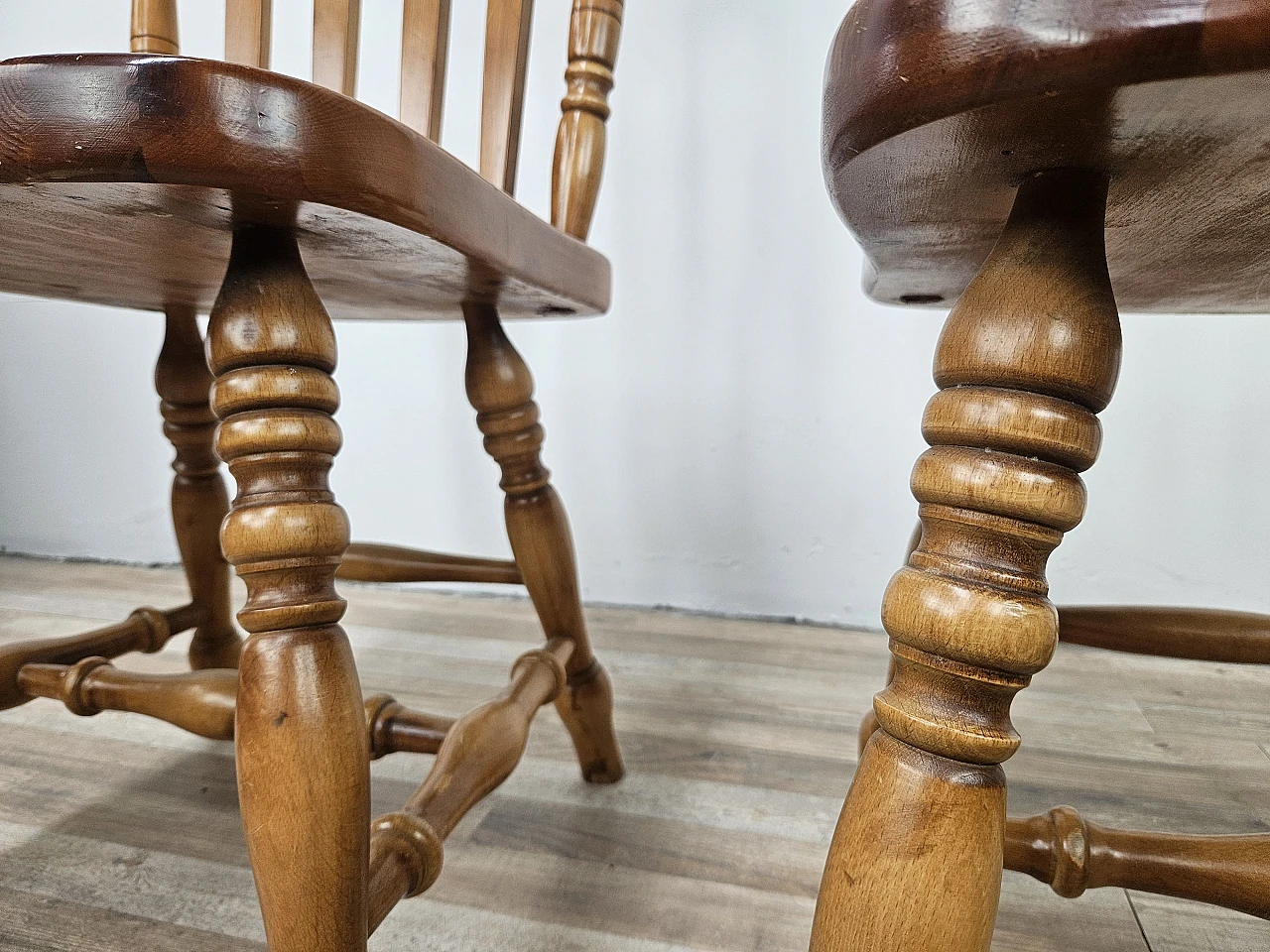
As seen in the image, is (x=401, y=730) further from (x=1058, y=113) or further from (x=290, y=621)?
(x=1058, y=113)

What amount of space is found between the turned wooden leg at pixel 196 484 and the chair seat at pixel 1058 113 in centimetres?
62

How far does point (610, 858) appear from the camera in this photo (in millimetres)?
576

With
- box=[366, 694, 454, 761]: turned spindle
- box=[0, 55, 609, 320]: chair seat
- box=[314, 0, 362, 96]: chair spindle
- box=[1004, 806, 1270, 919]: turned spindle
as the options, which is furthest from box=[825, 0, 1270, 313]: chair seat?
box=[314, 0, 362, 96]: chair spindle

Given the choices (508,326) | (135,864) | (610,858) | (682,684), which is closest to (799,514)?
(682,684)

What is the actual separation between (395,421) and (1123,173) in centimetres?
115

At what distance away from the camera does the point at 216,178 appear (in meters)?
0.28

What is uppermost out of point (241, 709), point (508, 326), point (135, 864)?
point (508, 326)

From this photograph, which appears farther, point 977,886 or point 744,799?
point 744,799

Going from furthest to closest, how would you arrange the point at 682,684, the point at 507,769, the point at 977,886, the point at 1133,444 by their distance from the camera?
the point at 1133,444
the point at 682,684
the point at 507,769
the point at 977,886

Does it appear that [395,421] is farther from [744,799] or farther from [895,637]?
[895,637]

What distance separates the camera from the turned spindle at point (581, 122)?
0.62 meters

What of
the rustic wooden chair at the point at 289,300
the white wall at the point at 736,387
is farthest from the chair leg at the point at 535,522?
the white wall at the point at 736,387

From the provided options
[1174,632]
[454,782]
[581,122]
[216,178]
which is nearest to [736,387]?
[581,122]

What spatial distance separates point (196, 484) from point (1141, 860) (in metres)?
0.77
